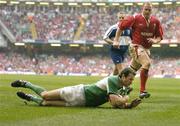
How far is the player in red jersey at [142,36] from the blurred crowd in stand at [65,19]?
200ft

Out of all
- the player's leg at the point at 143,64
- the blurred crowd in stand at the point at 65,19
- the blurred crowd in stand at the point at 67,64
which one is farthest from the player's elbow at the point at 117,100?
the blurred crowd in stand at the point at 65,19

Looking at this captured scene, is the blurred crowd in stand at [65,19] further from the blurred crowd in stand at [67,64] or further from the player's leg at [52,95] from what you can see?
the player's leg at [52,95]

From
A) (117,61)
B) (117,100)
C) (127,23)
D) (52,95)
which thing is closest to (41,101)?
(52,95)

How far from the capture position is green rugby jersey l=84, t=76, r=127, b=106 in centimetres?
977

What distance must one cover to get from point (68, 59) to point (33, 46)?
597 cm

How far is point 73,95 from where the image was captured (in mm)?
10086

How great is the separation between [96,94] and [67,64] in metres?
65.8

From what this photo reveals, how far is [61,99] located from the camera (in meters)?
10.4

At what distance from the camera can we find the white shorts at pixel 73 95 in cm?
998

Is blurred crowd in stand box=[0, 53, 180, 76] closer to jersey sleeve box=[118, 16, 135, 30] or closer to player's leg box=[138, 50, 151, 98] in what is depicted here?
jersey sleeve box=[118, 16, 135, 30]

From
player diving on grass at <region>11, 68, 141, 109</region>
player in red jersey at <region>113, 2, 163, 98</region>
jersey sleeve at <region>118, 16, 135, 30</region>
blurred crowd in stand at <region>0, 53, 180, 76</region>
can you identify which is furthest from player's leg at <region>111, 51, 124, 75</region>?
blurred crowd in stand at <region>0, 53, 180, 76</region>

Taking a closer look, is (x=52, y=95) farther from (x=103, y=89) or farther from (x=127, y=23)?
(x=127, y=23)

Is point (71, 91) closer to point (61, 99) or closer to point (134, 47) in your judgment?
point (61, 99)

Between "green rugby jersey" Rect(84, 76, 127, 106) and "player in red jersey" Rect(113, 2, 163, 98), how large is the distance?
3.48 m
